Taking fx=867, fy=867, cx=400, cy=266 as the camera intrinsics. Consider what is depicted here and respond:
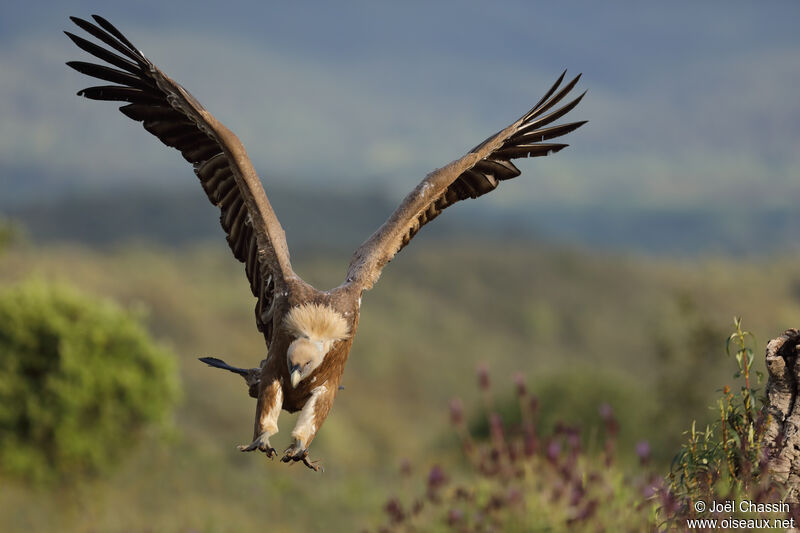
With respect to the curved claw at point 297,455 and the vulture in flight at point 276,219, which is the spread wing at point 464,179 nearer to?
the vulture in flight at point 276,219

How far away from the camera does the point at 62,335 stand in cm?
1358

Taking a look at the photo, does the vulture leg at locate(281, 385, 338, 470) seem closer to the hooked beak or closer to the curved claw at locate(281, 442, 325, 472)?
the curved claw at locate(281, 442, 325, 472)

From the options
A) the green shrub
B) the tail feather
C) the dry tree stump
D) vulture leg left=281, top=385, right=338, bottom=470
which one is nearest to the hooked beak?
vulture leg left=281, top=385, right=338, bottom=470

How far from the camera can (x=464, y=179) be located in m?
5.71

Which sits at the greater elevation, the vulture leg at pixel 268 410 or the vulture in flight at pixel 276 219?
the vulture in flight at pixel 276 219

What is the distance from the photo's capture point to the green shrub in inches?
527

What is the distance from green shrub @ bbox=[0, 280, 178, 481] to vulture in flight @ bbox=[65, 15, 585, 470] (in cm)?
939

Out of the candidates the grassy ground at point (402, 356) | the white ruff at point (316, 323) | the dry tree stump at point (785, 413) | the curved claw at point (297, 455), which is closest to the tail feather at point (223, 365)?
the white ruff at point (316, 323)

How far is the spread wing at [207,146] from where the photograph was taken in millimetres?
4461

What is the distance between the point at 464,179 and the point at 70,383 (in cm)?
976

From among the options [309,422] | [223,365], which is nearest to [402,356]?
[223,365]

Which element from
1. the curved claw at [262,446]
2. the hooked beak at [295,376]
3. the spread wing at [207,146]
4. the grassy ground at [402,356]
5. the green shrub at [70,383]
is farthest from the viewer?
the grassy ground at [402,356]

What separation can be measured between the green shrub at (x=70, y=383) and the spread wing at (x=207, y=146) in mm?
9338

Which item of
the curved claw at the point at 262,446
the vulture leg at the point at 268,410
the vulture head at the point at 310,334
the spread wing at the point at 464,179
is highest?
the spread wing at the point at 464,179
